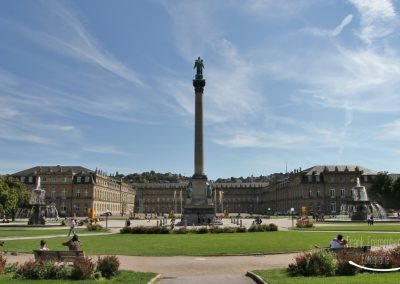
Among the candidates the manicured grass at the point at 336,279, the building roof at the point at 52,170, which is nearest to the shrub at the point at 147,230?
the manicured grass at the point at 336,279

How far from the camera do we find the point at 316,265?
671 inches

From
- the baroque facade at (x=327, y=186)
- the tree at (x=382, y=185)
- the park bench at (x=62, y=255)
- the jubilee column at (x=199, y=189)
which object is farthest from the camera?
the baroque facade at (x=327, y=186)

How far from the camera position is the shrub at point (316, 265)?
17.0 metres

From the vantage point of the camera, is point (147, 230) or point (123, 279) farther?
point (147, 230)

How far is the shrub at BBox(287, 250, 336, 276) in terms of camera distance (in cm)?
1700

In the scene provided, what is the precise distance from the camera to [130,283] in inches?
627

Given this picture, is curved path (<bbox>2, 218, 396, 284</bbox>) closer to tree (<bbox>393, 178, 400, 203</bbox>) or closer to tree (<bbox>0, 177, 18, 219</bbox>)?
tree (<bbox>0, 177, 18, 219</bbox>)

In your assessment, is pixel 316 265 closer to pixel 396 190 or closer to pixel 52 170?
pixel 396 190

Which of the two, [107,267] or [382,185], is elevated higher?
[382,185]

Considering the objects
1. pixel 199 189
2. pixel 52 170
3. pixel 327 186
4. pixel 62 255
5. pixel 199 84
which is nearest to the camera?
pixel 62 255

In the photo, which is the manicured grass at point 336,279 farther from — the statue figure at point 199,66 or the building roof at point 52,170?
→ the building roof at point 52,170

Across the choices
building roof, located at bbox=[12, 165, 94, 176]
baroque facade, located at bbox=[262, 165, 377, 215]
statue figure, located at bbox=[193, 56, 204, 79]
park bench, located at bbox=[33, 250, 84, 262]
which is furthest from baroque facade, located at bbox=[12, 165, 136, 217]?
park bench, located at bbox=[33, 250, 84, 262]

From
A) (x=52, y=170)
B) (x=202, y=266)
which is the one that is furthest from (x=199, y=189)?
(x=52, y=170)

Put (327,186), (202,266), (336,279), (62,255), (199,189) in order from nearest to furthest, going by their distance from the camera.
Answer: (336,279), (62,255), (202,266), (199,189), (327,186)
